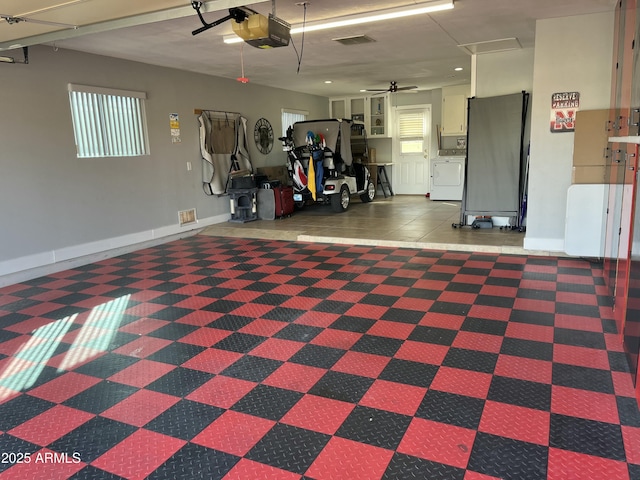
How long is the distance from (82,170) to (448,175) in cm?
781

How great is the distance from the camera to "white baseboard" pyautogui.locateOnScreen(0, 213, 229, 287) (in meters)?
5.54

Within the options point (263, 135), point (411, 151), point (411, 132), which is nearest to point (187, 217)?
point (263, 135)

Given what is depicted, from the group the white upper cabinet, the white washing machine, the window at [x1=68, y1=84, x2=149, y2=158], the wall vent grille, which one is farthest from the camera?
the white washing machine

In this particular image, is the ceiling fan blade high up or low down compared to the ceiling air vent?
down

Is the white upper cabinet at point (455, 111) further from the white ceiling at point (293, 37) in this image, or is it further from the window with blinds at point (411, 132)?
the white ceiling at point (293, 37)

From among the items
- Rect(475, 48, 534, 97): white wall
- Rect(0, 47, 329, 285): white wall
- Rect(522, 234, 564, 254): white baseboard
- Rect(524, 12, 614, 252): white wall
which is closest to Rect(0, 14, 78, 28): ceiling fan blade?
Rect(0, 47, 329, 285): white wall

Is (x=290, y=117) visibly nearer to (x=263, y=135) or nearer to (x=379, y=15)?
(x=263, y=135)

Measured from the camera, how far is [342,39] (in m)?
6.06

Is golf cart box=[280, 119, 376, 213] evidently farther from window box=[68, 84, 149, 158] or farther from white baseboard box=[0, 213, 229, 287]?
window box=[68, 84, 149, 158]

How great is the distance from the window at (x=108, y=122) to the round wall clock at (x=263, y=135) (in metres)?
3.06

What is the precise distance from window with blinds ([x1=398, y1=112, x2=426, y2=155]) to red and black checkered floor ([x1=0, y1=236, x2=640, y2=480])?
7.70 metres

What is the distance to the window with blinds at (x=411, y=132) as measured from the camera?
40.2 ft

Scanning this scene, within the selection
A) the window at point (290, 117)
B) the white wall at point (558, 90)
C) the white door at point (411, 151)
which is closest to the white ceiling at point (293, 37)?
the white wall at point (558, 90)

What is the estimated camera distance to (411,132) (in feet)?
40.6
